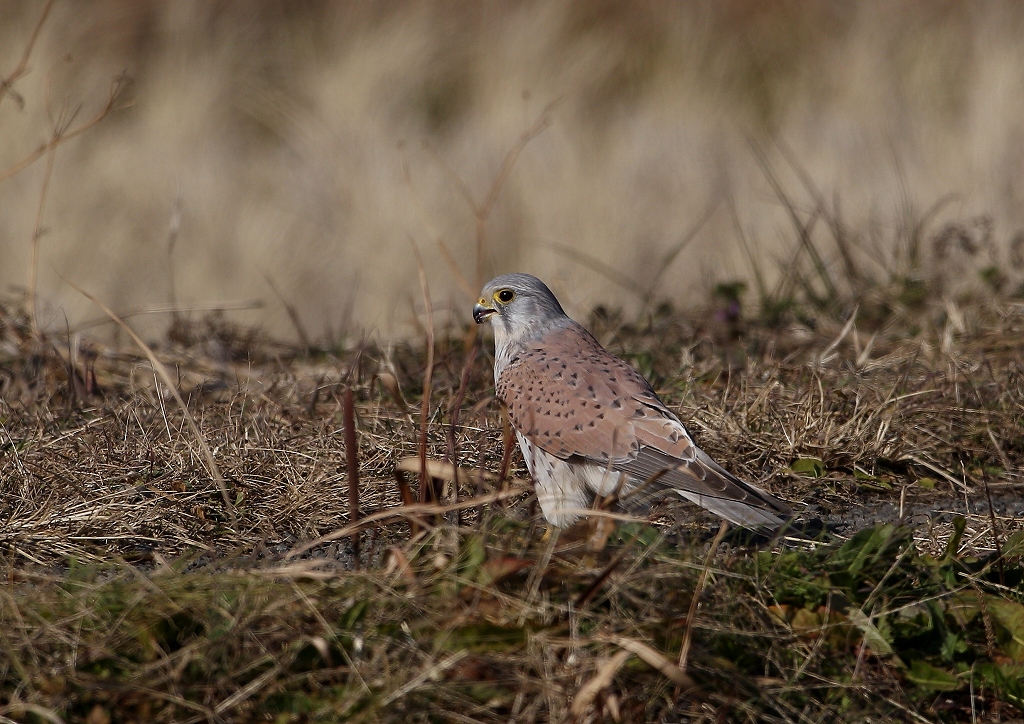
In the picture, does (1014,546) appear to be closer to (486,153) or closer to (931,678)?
(931,678)

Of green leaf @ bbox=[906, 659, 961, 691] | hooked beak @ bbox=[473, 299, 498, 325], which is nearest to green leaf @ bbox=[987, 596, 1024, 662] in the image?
green leaf @ bbox=[906, 659, 961, 691]

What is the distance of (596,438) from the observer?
3.05 m

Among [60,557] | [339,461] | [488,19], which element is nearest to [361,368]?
[339,461]

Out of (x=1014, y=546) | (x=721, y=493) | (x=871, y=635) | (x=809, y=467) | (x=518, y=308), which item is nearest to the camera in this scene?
(x=871, y=635)

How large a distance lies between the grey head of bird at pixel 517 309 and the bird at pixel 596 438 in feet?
0.30

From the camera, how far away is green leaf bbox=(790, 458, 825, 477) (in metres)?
3.27

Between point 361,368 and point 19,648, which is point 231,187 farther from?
point 19,648

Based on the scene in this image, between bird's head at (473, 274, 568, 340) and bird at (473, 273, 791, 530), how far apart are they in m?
0.10

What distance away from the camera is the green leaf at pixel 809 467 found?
3266 mm

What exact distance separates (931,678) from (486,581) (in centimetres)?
88

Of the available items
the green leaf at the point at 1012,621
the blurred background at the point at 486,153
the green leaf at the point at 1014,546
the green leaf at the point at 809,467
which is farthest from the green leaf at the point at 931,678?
the blurred background at the point at 486,153

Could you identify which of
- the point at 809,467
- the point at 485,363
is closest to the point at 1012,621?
the point at 809,467

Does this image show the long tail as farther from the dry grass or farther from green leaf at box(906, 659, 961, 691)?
green leaf at box(906, 659, 961, 691)

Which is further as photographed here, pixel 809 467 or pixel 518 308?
pixel 518 308
